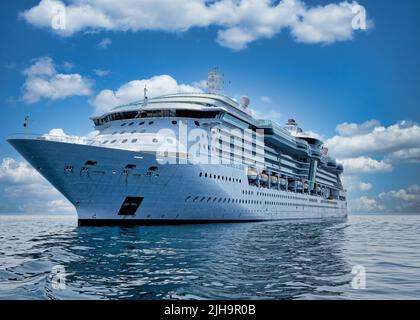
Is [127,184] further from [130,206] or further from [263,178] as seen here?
[263,178]

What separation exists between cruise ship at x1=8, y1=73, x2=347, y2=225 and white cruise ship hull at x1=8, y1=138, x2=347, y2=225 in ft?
0.19

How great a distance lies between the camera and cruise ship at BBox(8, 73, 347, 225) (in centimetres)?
2209

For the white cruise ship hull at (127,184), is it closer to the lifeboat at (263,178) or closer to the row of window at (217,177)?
the row of window at (217,177)

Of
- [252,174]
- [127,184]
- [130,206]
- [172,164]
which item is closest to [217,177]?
[172,164]

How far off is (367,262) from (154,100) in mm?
25490

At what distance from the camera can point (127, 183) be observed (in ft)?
75.9

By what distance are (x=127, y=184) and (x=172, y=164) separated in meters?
3.23

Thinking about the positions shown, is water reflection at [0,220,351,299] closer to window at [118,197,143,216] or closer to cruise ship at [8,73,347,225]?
cruise ship at [8,73,347,225]

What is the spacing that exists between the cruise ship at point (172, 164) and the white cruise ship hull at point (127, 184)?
59 mm

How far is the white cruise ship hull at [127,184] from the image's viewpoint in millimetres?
21656

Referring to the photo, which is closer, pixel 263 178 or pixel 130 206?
pixel 130 206

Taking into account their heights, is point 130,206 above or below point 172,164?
below

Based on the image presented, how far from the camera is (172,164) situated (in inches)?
960

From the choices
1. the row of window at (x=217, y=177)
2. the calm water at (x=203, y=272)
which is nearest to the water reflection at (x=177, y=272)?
the calm water at (x=203, y=272)
